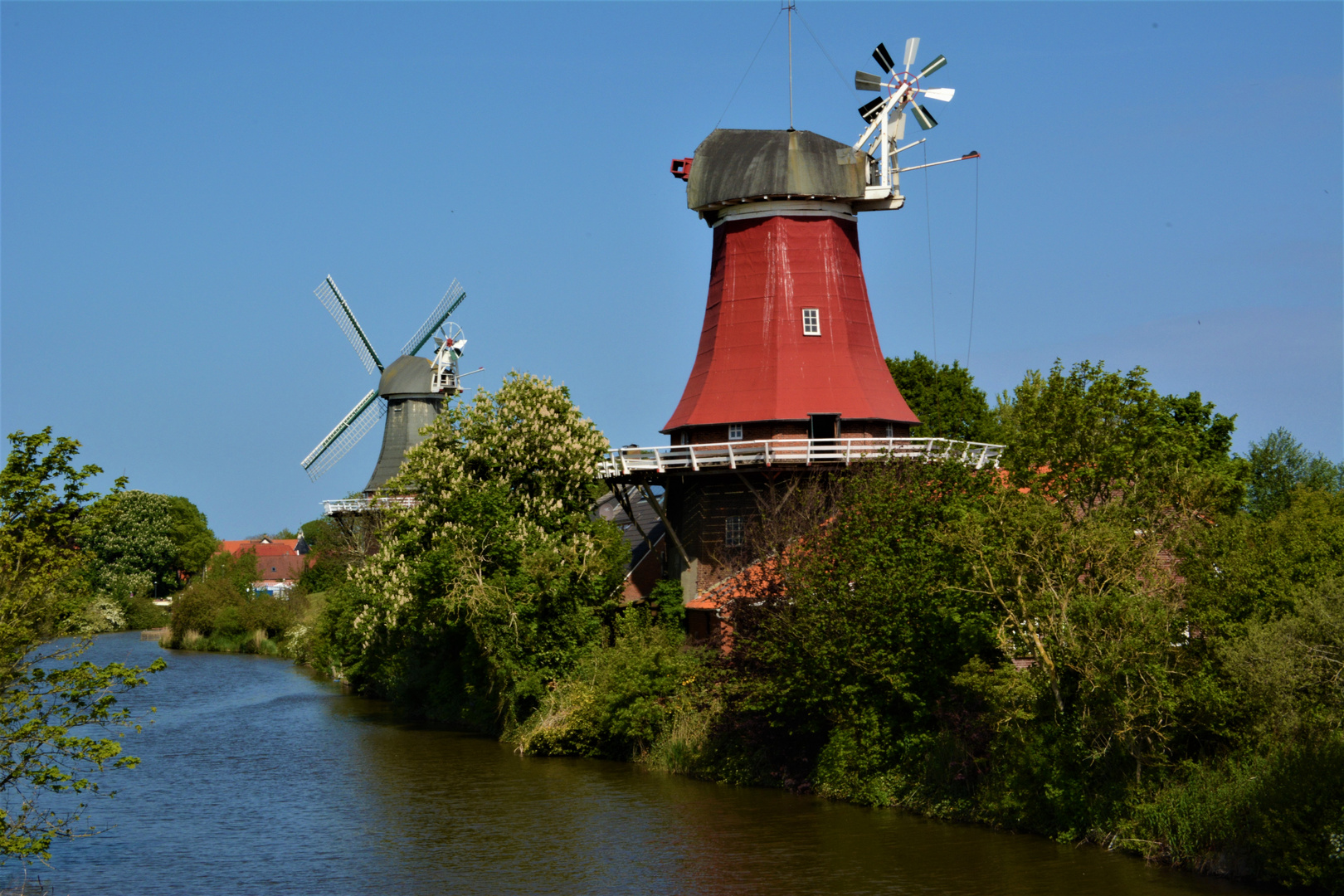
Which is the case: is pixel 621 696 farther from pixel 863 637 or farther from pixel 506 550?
pixel 863 637

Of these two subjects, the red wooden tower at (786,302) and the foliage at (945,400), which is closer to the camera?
the red wooden tower at (786,302)

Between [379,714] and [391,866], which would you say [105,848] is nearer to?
[391,866]

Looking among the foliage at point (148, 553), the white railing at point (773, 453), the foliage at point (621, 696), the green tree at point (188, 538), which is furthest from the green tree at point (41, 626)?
the green tree at point (188, 538)

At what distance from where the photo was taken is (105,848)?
858 inches

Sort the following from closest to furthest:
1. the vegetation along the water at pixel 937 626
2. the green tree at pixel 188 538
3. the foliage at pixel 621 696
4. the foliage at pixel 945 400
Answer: the vegetation along the water at pixel 937 626 → the foliage at pixel 621 696 → the foliage at pixel 945 400 → the green tree at pixel 188 538

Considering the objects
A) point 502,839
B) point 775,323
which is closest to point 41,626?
point 502,839

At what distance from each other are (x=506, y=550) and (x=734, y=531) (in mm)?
5420

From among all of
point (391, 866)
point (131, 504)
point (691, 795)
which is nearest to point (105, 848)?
point (391, 866)

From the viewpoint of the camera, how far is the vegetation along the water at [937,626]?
59.0 feet

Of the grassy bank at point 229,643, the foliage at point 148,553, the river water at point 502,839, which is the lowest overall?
the river water at point 502,839

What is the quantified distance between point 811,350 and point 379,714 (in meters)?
16.4

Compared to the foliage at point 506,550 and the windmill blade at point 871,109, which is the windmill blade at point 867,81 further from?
the foliage at point 506,550

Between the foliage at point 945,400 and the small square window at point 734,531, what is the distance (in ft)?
42.0

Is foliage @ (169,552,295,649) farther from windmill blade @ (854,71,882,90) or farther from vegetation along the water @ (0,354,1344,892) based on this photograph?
windmill blade @ (854,71,882,90)
